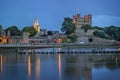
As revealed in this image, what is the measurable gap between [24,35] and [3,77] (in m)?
139

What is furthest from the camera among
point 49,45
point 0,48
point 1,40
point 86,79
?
point 1,40

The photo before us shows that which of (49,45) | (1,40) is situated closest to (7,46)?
(49,45)

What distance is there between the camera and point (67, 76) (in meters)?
58.6

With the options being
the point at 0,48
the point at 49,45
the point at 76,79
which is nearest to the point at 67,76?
the point at 76,79

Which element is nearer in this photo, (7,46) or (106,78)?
(106,78)

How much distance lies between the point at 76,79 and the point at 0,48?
345 ft

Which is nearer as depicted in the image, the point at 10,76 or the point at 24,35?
the point at 10,76

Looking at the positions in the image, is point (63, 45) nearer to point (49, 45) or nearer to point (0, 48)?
point (49, 45)

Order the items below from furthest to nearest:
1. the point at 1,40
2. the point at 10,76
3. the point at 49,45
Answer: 1. the point at 1,40
2. the point at 49,45
3. the point at 10,76

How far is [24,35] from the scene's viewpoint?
19550 centimetres

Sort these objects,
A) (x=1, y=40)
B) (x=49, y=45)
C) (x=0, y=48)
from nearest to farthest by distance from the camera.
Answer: (x=0, y=48), (x=49, y=45), (x=1, y=40)

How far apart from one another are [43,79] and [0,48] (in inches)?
4095

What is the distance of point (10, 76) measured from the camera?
58.5 meters

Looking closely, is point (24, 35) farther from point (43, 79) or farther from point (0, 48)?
point (43, 79)
